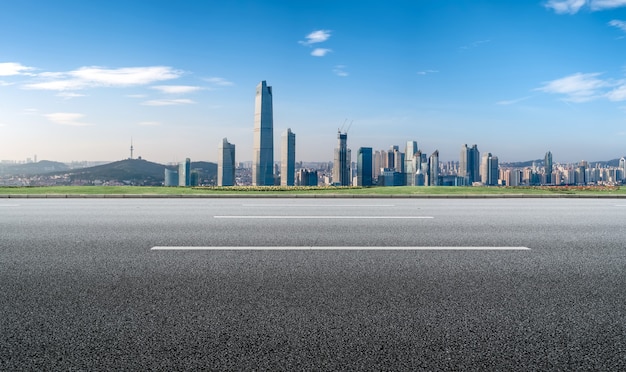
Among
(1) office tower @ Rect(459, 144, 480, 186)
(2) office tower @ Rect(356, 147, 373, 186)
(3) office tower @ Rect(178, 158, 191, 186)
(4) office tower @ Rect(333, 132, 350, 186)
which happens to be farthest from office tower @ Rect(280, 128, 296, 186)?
(3) office tower @ Rect(178, 158, 191, 186)

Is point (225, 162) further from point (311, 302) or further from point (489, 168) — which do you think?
point (311, 302)

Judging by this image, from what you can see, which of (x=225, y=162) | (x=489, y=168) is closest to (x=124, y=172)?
(x=225, y=162)

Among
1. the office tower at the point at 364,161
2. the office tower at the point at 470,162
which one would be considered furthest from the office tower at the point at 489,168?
the office tower at the point at 364,161

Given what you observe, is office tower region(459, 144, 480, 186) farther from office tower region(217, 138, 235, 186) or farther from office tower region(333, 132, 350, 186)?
office tower region(217, 138, 235, 186)

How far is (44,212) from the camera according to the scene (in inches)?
446

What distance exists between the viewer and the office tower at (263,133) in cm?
12750

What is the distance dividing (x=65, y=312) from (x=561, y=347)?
4114 mm

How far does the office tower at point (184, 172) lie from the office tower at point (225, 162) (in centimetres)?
2732

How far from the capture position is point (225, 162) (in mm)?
73375

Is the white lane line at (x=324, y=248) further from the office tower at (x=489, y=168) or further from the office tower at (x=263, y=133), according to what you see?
the office tower at (x=263, y=133)

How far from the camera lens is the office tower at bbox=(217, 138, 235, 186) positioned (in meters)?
71.3

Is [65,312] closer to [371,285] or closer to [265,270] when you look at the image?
[265,270]

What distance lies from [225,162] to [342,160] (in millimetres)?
36949

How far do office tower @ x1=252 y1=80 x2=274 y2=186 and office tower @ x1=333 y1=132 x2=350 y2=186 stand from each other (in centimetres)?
2594
